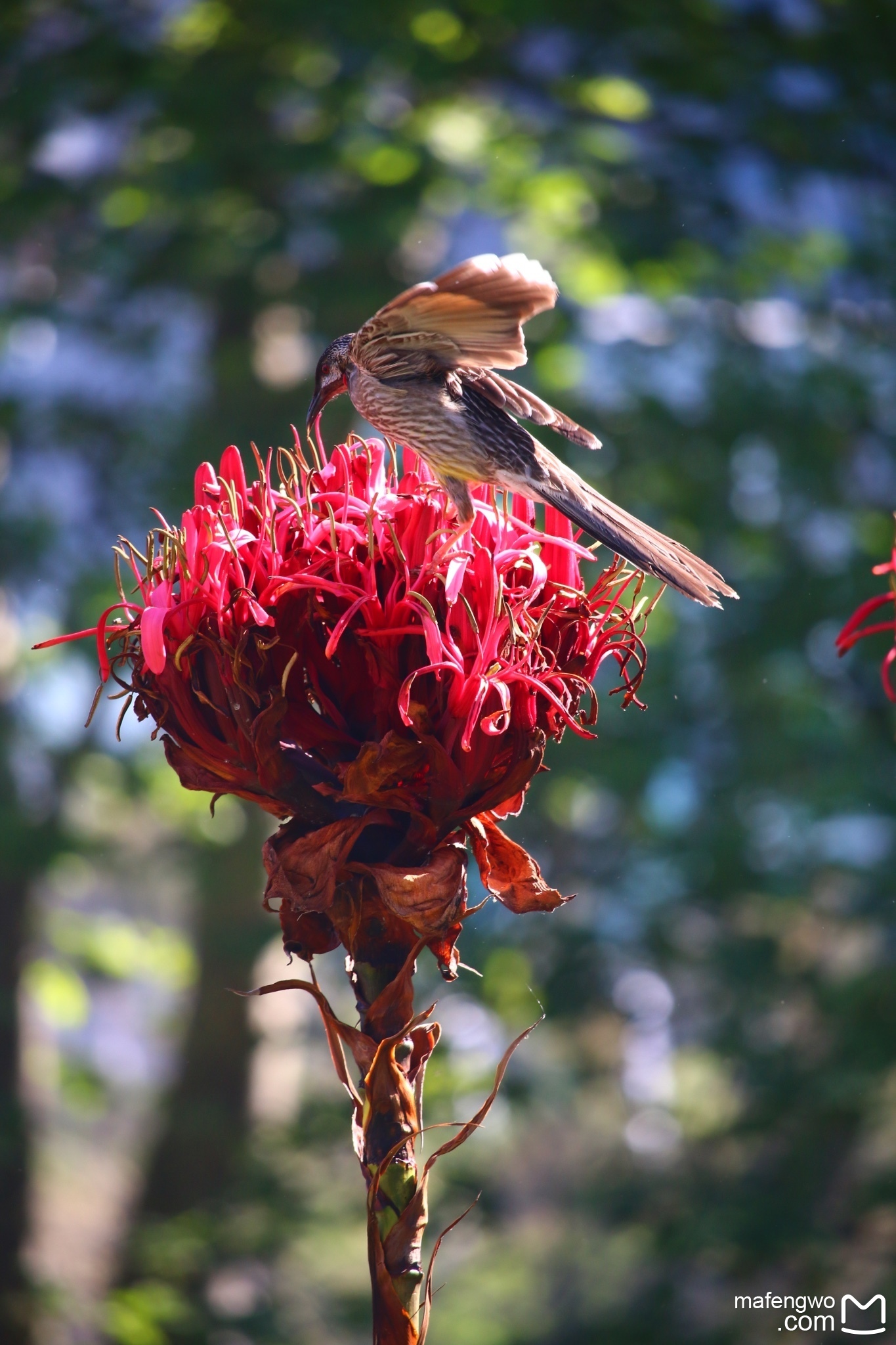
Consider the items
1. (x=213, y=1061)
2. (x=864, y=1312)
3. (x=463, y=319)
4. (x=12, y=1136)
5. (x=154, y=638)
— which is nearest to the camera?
(x=154, y=638)

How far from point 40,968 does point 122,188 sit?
334 centimetres

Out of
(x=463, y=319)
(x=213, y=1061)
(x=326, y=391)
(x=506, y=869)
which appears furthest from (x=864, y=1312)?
(x=463, y=319)

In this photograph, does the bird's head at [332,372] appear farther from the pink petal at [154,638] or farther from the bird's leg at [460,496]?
the pink petal at [154,638]

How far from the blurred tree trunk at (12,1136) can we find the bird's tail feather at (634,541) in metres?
4.02

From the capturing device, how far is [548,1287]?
5.62 m

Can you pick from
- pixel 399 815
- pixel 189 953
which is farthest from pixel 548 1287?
pixel 399 815

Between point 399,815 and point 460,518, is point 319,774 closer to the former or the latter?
point 399,815

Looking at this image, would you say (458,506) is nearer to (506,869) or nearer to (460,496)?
(460,496)

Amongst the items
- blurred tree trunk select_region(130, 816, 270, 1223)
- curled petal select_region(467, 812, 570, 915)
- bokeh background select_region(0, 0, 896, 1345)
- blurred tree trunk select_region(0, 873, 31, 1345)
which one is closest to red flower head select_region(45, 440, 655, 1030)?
curled petal select_region(467, 812, 570, 915)

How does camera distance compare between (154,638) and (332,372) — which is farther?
(332,372)

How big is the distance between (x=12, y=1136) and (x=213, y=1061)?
2.72 ft

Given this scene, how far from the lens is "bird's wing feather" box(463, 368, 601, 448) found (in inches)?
48.6

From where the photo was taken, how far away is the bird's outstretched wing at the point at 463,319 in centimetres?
89

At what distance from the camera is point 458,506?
3.30 ft
